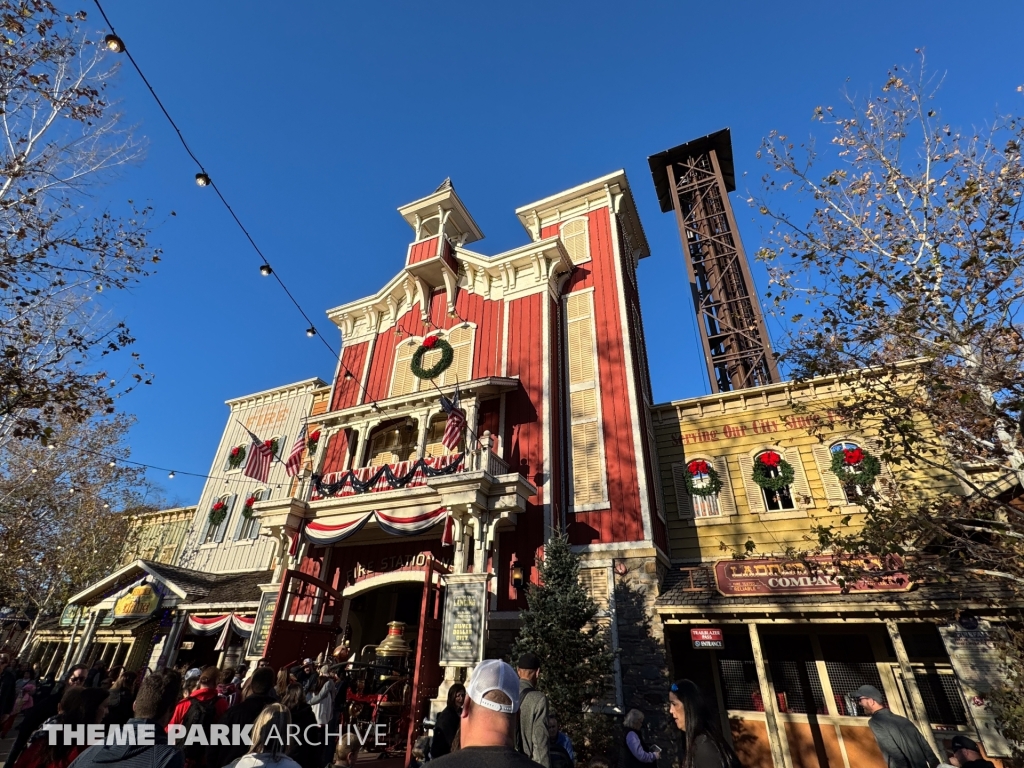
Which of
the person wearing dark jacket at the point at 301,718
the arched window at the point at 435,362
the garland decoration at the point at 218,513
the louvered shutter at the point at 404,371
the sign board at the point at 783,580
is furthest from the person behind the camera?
the garland decoration at the point at 218,513

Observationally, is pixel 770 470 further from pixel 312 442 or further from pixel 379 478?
pixel 312 442

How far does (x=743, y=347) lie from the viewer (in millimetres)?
24062

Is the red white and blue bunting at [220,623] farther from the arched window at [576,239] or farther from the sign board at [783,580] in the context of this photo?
the arched window at [576,239]

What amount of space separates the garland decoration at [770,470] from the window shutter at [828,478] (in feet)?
2.31

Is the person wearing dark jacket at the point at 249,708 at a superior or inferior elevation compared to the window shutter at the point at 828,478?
inferior

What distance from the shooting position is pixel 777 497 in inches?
560

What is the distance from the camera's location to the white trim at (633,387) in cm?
1295

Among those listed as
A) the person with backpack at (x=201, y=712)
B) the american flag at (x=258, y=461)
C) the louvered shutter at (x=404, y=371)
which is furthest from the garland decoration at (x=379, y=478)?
the person with backpack at (x=201, y=712)

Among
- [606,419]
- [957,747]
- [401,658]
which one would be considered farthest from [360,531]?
[957,747]

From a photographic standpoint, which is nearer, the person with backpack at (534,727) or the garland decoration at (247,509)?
the person with backpack at (534,727)

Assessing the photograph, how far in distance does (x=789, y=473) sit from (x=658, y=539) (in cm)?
419

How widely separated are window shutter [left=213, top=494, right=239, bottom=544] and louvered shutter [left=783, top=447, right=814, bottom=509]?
2230 centimetres

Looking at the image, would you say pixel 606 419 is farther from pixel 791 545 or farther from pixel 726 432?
pixel 791 545

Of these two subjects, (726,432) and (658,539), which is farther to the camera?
(726,432)
